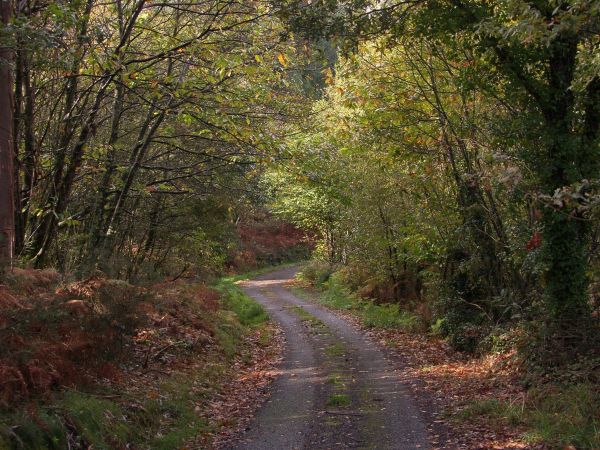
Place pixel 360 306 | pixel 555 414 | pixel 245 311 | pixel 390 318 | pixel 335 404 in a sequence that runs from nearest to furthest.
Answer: pixel 555 414 → pixel 335 404 → pixel 390 318 → pixel 245 311 → pixel 360 306

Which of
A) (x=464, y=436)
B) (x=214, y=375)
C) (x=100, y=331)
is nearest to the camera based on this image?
(x=464, y=436)

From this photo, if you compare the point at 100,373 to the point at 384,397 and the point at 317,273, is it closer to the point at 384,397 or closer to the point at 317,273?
the point at 384,397

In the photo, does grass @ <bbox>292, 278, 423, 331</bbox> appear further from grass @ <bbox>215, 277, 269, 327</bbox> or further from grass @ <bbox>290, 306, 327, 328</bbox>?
grass @ <bbox>215, 277, 269, 327</bbox>

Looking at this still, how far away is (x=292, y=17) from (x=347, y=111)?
7777 mm

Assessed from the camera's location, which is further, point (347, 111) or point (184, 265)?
point (184, 265)

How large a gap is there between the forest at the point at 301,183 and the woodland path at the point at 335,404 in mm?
142

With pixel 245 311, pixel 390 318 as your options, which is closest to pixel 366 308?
pixel 390 318

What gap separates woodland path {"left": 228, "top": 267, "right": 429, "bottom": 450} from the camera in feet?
25.6

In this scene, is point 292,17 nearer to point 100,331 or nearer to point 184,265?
point 100,331

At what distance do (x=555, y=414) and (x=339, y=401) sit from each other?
3207 millimetres

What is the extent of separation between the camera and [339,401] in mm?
9617

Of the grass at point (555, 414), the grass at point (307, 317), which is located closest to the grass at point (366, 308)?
the grass at point (307, 317)

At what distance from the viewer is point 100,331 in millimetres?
8891

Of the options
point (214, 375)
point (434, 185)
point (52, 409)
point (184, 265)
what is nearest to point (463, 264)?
point (434, 185)
